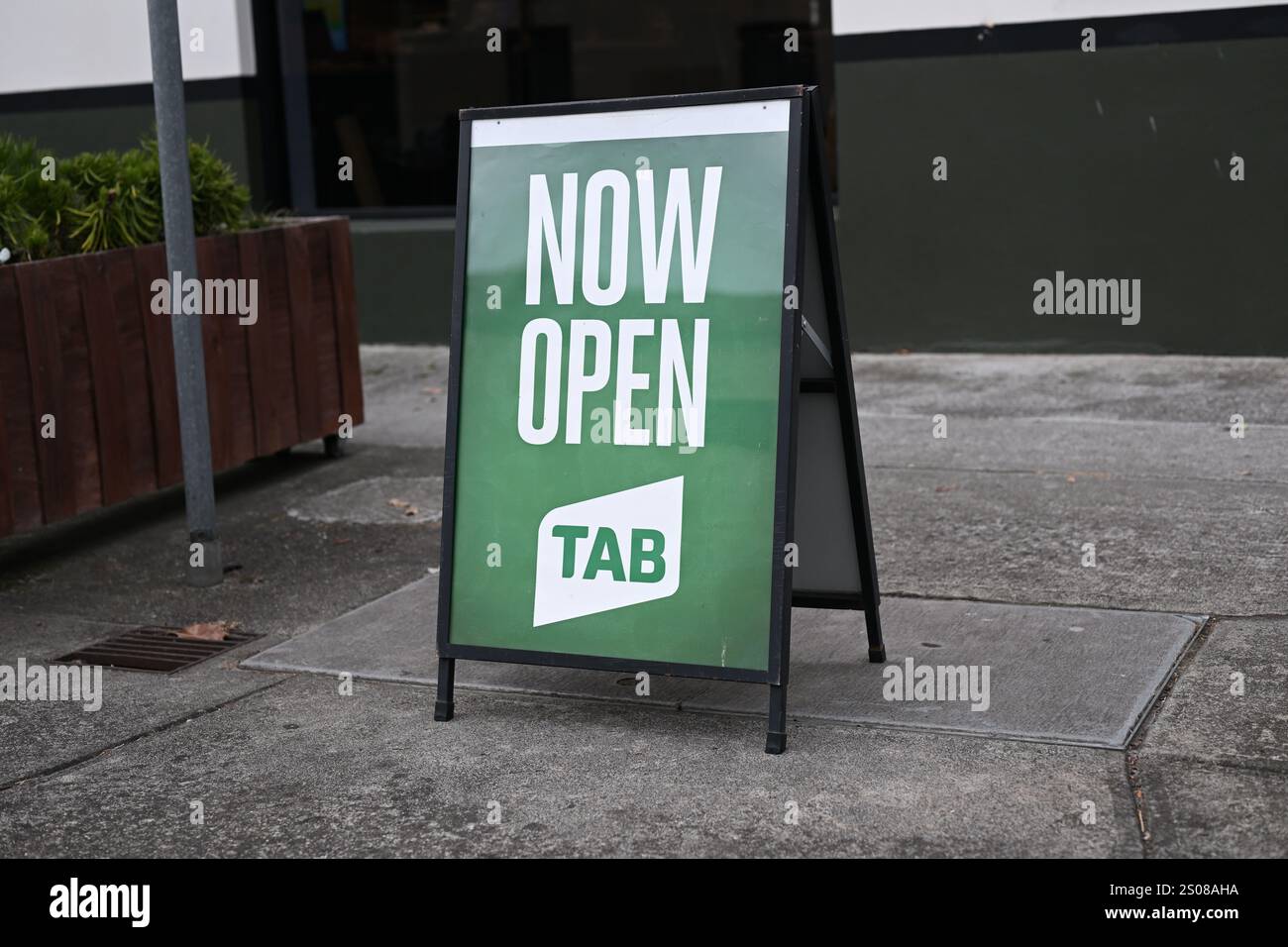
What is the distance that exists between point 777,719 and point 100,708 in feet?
7.28

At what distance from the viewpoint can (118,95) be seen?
456 inches

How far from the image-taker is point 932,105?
9.55 metres

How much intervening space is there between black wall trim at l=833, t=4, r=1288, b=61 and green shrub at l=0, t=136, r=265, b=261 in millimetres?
4363

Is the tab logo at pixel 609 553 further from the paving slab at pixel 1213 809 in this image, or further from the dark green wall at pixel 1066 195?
the dark green wall at pixel 1066 195

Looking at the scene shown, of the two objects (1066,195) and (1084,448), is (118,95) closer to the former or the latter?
(1066,195)

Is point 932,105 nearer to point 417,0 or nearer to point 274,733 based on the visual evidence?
point 417,0

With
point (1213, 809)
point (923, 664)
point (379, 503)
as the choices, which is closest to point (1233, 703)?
point (1213, 809)

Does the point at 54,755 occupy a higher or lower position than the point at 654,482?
lower

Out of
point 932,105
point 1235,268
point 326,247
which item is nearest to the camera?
point 326,247

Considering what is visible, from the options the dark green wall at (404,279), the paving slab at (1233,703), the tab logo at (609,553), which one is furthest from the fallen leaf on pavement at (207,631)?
the dark green wall at (404,279)

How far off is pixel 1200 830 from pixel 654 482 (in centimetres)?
173

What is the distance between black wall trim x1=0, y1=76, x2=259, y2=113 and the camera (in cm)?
1136

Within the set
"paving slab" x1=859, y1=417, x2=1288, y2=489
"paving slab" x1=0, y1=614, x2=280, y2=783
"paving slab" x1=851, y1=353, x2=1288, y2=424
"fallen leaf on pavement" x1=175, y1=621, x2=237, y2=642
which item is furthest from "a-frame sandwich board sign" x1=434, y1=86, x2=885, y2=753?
"paving slab" x1=851, y1=353, x2=1288, y2=424
